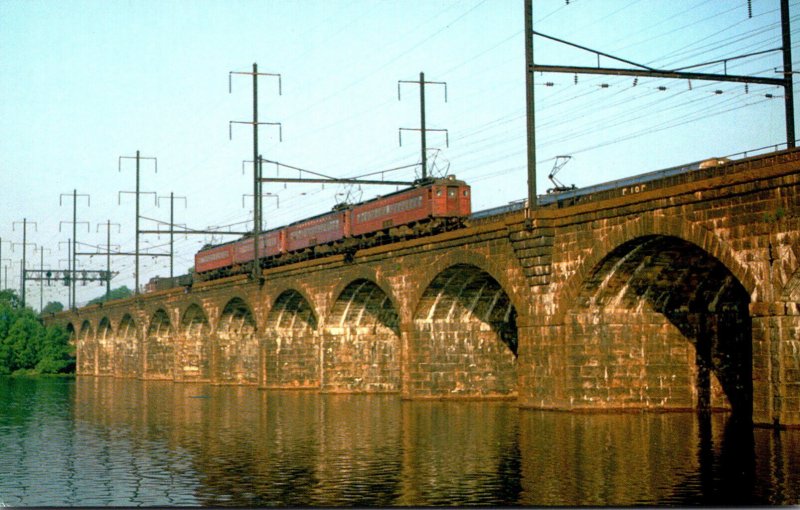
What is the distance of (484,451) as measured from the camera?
23.0 metres

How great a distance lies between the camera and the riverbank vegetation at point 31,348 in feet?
329

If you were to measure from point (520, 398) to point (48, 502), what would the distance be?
19586 mm

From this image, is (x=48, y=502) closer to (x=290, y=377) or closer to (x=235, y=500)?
(x=235, y=500)

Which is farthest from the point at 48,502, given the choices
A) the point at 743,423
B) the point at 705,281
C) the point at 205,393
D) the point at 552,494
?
the point at 205,393

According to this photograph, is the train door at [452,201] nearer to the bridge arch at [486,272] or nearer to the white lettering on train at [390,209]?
the white lettering on train at [390,209]

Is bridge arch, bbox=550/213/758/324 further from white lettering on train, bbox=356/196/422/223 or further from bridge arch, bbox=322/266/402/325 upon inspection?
white lettering on train, bbox=356/196/422/223

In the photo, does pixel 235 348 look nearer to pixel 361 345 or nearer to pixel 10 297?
pixel 361 345

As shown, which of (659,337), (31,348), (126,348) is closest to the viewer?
(659,337)

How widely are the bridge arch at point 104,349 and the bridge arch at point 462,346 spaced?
60722 mm

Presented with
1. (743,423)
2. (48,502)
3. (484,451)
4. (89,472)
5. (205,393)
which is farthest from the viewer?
(205,393)

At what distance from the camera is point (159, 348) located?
81.1 metres

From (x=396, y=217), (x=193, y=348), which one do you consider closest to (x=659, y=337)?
(x=396, y=217)

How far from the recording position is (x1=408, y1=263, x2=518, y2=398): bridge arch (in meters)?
40.6

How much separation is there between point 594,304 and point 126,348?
66.8m
